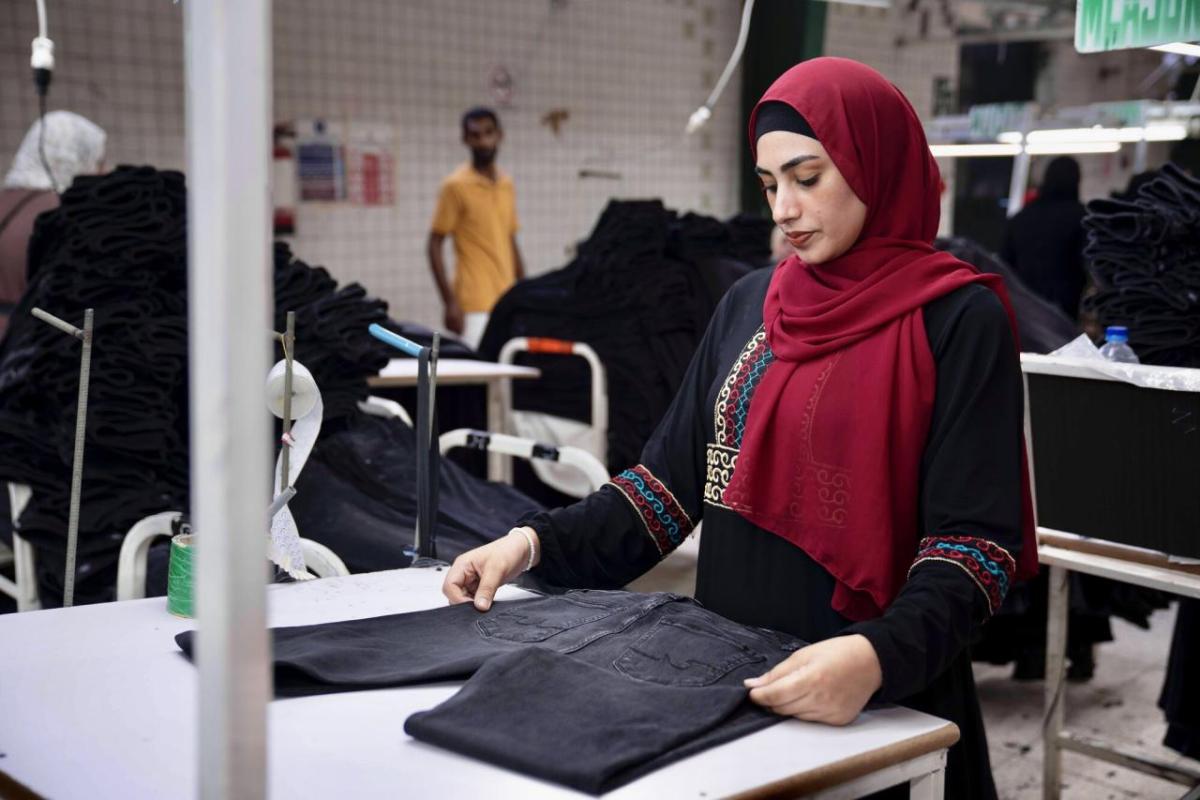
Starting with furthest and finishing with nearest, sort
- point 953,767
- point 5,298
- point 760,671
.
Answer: point 5,298
point 953,767
point 760,671

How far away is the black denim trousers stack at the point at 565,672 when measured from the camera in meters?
1.03

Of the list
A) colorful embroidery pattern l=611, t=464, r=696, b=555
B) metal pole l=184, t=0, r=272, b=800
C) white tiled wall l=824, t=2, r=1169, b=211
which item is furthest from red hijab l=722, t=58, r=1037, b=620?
white tiled wall l=824, t=2, r=1169, b=211

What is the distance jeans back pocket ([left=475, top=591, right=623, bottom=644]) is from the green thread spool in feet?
1.11

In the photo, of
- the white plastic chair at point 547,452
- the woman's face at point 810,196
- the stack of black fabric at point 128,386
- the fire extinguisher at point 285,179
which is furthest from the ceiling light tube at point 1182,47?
the fire extinguisher at point 285,179

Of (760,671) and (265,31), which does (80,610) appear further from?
(265,31)

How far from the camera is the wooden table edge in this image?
1001mm

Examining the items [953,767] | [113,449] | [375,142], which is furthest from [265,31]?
[375,142]

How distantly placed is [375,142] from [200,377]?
566cm

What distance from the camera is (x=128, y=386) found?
2.19 meters

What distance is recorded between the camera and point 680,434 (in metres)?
1.55

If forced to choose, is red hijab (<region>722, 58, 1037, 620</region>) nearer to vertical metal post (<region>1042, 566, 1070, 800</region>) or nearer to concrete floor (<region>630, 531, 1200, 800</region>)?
concrete floor (<region>630, 531, 1200, 800</region>)

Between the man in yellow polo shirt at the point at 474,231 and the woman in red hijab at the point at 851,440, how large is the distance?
4233mm

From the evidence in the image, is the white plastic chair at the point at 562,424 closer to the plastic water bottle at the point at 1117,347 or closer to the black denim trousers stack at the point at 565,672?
the plastic water bottle at the point at 1117,347

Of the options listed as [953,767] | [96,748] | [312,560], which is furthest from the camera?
[312,560]
